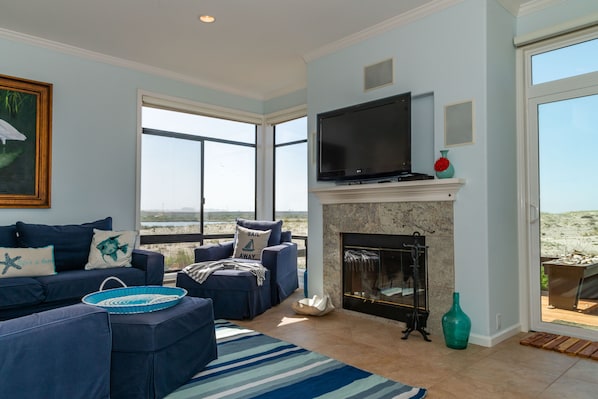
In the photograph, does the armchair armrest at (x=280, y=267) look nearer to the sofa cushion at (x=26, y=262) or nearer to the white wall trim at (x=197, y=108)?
the sofa cushion at (x=26, y=262)

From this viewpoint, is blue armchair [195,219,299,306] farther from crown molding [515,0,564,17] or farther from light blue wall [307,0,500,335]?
crown molding [515,0,564,17]

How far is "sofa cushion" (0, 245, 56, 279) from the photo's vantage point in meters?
3.22

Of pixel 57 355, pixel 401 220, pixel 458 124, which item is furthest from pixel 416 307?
pixel 57 355

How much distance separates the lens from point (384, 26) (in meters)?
3.65

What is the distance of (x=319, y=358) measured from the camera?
106 inches

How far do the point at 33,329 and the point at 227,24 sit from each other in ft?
10.0

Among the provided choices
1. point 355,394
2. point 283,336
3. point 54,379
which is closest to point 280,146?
point 283,336

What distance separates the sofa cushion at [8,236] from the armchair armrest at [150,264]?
0.98 metres

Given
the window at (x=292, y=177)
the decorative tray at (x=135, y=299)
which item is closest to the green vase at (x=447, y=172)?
the decorative tray at (x=135, y=299)

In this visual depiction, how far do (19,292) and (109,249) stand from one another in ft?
2.82

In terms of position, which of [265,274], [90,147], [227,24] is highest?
[227,24]

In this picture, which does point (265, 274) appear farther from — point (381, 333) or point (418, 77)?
point (418, 77)

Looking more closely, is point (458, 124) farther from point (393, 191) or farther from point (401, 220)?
point (401, 220)

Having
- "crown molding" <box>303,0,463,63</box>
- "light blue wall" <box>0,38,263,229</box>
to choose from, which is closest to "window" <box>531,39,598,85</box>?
"crown molding" <box>303,0,463,63</box>
